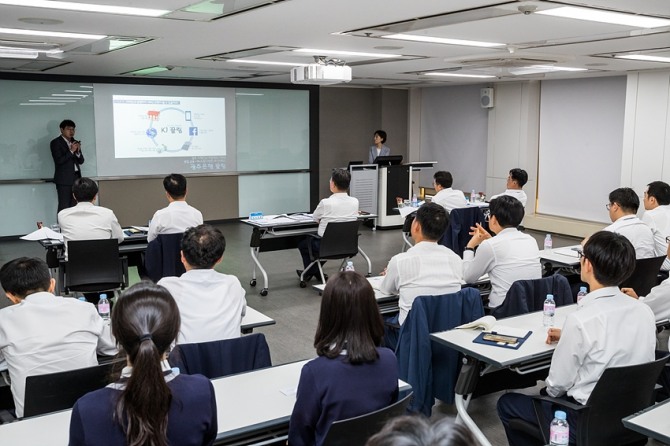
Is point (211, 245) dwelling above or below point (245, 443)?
above

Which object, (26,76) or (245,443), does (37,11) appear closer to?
(245,443)

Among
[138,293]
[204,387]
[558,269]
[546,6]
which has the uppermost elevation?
[546,6]

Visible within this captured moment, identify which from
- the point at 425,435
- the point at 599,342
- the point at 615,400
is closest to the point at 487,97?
the point at 599,342

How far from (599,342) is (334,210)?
448 centimetres

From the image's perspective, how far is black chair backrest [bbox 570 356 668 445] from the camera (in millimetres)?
2572

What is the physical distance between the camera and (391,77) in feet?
34.6

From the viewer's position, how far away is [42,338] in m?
2.72

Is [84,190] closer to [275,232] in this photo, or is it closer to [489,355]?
[275,232]

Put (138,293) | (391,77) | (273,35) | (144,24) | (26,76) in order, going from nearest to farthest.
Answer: (138,293)
(144,24)
(273,35)
(26,76)
(391,77)

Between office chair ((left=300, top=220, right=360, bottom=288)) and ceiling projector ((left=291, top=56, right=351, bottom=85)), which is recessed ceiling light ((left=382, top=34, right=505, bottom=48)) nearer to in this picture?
ceiling projector ((left=291, top=56, right=351, bottom=85))

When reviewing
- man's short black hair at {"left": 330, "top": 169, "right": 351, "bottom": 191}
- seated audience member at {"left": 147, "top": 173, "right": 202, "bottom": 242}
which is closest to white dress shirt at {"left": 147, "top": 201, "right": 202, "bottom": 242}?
seated audience member at {"left": 147, "top": 173, "right": 202, "bottom": 242}

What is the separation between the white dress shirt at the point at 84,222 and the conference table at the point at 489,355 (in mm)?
3491

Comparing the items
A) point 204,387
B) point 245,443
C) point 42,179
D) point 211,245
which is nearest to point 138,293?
point 204,387

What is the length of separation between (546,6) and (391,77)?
646cm
